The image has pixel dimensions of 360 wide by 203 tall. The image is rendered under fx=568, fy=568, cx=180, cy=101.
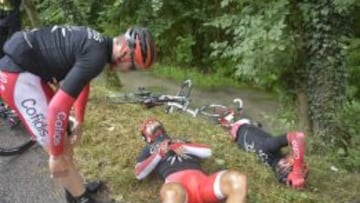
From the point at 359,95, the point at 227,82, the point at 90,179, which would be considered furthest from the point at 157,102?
the point at 227,82

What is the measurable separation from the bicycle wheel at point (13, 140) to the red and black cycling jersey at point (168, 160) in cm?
141

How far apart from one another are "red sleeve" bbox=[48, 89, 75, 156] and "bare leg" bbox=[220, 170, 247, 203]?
1131 mm

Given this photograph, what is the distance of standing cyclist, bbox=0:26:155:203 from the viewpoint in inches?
142

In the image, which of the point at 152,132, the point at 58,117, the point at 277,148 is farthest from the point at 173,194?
the point at 277,148

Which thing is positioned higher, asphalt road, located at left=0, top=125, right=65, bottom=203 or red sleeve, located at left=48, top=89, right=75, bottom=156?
red sleeve, located at left=48, top=89, right=75, bottom=156

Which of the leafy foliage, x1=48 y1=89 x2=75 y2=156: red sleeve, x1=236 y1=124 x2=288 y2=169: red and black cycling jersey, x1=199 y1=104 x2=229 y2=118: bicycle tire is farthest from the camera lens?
x1=199 y1=104 x2=229 y2=118: bicycle tire

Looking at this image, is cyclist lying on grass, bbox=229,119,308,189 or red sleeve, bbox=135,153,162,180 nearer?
red sleeve, bbox=135,153,162,180

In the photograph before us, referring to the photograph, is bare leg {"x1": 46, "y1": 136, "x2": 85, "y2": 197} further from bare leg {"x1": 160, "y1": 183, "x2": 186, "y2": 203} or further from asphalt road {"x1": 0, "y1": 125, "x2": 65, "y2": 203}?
bare leg {"x1": 160, "y1": 183, "x2": 186, "y2": 203}

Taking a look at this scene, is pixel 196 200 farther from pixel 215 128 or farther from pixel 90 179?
pixel 215 128

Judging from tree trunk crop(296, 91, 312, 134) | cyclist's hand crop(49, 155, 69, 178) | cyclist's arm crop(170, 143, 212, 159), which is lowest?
tree trunk crop(296, 91, 312, 134)

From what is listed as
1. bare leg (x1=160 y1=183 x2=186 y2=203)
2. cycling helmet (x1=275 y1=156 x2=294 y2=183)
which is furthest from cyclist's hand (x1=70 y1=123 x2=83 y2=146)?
cycling helmet (x1=275 y1=156 x2=294 y2=183)

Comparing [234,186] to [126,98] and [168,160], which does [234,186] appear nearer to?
[168,160]

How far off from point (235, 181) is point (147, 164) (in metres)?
1.02

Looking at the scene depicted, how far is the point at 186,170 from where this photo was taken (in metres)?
4.39
